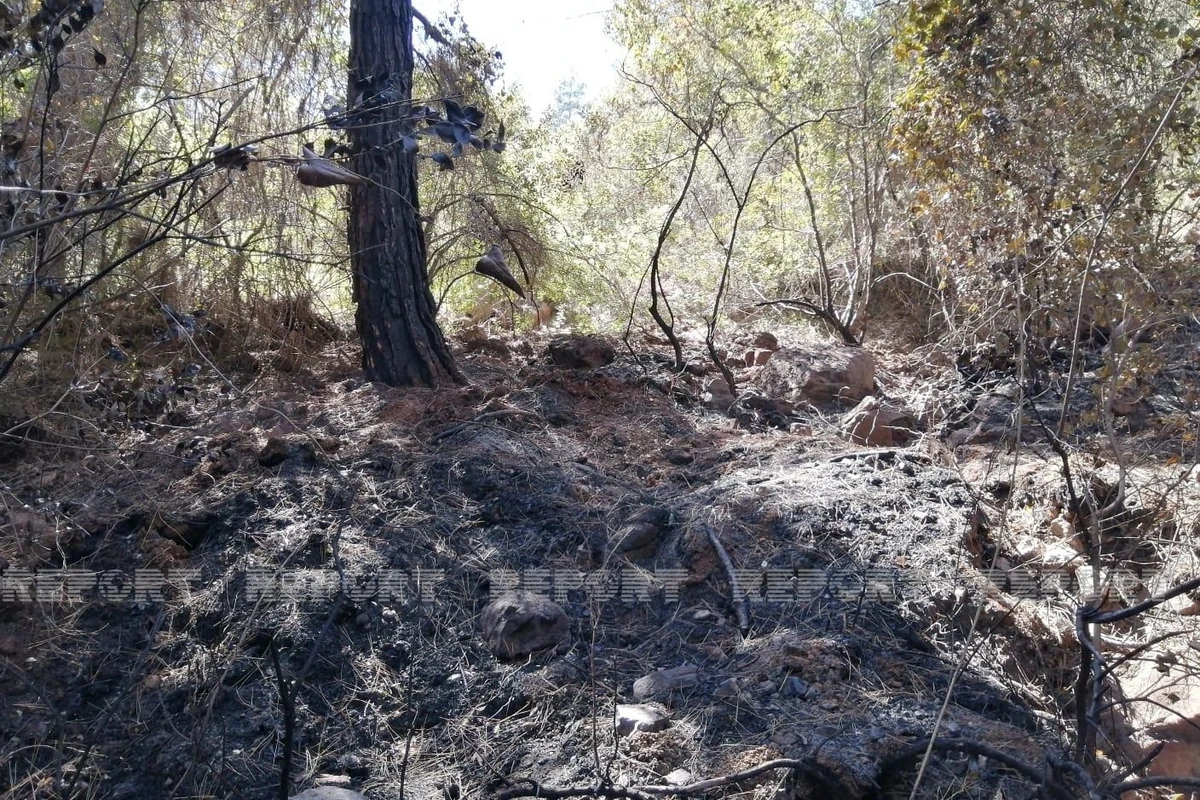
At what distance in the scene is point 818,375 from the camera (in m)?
5.66

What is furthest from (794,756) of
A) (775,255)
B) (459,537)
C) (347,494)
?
(775,255)

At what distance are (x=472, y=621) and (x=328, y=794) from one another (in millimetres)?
956

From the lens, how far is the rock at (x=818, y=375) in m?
5.64

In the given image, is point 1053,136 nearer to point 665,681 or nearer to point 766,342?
point 766,342

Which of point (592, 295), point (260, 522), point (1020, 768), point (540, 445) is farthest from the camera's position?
point (592, 295)

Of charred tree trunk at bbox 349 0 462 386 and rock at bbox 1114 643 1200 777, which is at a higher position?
charred tree trunk at bbox 349 0 462 386

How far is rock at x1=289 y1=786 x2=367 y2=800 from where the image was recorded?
245 cm

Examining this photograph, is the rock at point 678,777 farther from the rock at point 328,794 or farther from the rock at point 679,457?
the rock at point 679,457

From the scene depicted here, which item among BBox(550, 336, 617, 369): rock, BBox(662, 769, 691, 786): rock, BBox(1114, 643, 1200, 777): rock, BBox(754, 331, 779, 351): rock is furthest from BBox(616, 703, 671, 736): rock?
BBox(754, 331, 779, 351): rock

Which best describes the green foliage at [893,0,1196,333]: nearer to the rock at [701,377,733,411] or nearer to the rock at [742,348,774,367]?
the rock at [742,348,774,367]

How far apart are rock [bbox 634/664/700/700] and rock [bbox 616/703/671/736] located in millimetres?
84

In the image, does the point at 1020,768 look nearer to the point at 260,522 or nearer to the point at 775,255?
the point at 260,522

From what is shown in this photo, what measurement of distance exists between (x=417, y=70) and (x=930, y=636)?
4543mm

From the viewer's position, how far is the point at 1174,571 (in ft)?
12.7
